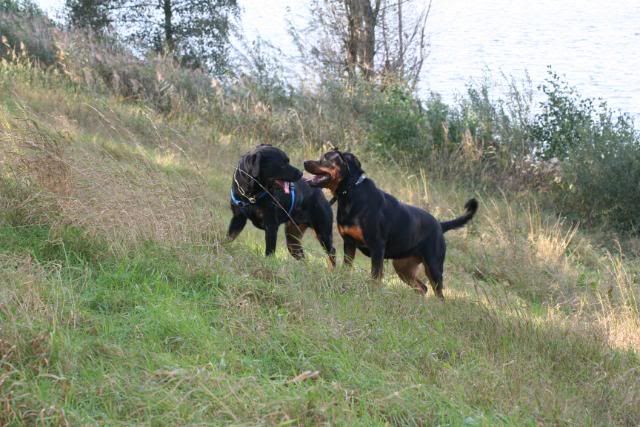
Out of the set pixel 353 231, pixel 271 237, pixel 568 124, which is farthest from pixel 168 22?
pixel 353 231

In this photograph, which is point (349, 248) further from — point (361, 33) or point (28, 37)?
point (361, 33)

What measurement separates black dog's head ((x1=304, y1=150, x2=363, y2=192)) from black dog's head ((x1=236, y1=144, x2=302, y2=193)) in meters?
0.23

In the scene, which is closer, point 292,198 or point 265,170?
point 265,170

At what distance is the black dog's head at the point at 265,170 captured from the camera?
7824 millimetres

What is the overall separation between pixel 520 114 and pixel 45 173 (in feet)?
38.1

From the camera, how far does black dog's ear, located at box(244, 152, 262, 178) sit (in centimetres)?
780

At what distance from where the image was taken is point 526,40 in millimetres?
27344

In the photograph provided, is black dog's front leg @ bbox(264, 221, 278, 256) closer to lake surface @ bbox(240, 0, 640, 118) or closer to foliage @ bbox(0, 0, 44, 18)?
lake surface @ bbox(240, 0, 640, 118)

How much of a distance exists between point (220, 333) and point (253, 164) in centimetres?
290

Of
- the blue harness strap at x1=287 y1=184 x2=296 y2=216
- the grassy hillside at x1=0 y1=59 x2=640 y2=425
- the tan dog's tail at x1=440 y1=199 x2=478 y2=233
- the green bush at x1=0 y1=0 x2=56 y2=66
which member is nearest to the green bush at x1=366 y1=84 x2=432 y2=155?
the green bush at x1=0 y1=0 x2=56 y2=66

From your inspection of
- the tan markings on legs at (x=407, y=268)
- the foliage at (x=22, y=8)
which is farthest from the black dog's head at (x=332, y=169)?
the foliage at (x=22, y=8)

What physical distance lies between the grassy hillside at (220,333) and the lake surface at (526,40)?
566 inches

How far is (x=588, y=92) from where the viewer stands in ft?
70.6

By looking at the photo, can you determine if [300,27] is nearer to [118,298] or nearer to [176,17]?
[176,17]
